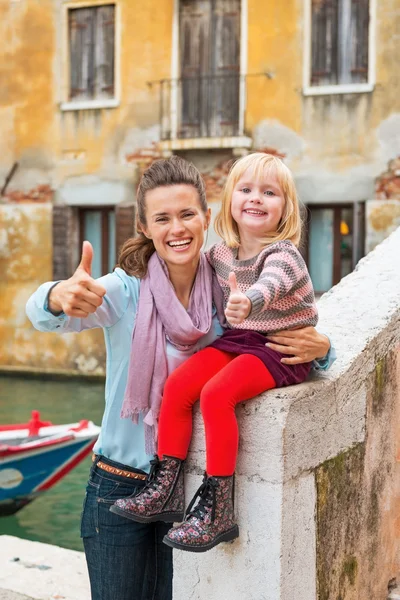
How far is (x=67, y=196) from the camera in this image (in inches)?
545

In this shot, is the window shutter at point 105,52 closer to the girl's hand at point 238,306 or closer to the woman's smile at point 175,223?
the woman's smile at point 175,223

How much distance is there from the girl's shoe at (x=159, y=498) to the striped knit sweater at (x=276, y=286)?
376 mm

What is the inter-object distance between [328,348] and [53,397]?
1077cm

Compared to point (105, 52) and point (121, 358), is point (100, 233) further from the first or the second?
point (121, 358)

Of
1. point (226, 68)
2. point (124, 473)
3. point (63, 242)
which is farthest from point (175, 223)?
point (63, 242)

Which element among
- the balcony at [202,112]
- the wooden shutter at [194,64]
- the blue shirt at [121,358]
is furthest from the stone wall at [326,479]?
the wooden shutter at [194,64]

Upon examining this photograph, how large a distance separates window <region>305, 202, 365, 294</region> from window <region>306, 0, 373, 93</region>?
1.74 m

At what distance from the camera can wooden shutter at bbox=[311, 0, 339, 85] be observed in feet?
40.0

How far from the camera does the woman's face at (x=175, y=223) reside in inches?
83.4

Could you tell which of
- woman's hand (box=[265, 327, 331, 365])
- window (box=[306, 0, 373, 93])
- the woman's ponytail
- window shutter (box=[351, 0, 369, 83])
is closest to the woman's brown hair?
the woman's ponytail

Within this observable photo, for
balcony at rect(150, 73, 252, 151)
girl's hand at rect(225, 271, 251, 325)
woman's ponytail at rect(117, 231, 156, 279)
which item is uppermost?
balcony at rect(150, 73, 252, 151)

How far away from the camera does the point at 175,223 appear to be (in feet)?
6.94

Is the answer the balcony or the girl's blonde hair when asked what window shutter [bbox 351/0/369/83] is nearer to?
the balcony

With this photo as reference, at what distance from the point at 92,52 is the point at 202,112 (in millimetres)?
2164
